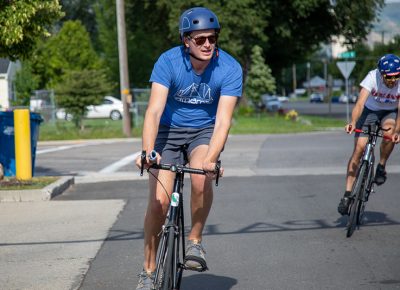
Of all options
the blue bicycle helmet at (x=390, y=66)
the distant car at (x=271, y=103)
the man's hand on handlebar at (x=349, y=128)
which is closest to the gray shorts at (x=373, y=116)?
the man's hand on handlebar at (x=349, y=128)

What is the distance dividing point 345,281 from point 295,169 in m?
9.54

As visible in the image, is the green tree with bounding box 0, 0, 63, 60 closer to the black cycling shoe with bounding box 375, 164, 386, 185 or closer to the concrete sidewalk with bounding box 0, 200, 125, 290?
the concrete sidewalk with bounding box 0, 200, 125, 290

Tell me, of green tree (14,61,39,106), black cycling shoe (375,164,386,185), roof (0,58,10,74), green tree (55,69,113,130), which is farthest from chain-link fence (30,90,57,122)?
black cycling shoe (375,164,386,185)

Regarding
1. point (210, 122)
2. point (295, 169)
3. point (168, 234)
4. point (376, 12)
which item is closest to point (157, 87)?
point (210, 122)

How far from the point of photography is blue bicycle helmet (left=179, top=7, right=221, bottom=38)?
540cm

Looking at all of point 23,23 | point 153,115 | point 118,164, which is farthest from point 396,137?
point 118,164

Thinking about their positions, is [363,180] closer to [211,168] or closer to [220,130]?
[220,130]

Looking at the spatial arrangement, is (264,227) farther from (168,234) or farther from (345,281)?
(168,234)

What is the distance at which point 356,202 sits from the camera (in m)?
8.69

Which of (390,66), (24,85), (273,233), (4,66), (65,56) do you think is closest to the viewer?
(390,66)

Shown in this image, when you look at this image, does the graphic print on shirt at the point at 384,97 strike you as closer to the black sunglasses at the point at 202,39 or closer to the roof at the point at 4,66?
the black sunglasses at the point at 202,39

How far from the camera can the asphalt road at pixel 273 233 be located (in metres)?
6.75

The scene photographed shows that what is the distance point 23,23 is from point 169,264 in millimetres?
9172

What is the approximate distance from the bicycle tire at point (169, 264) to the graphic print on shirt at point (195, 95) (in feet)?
2.90
